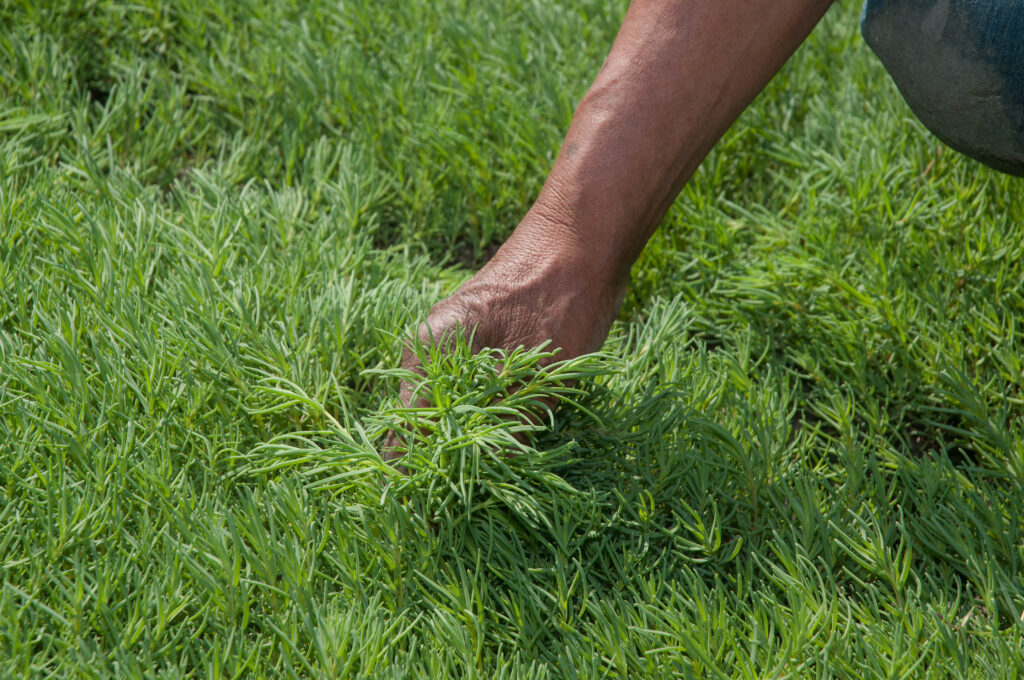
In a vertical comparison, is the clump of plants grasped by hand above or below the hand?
below

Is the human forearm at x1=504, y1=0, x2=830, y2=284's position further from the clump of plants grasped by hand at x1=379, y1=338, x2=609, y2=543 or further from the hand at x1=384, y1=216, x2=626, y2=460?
the clump of plants grasped by hand at x1=379, y1=338, x2=609, y2=543

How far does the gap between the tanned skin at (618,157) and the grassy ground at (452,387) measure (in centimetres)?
13

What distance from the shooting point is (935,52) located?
1700 mm

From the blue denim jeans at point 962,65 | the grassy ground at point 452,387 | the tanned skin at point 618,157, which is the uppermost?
the blue denim jeans at point 962,65

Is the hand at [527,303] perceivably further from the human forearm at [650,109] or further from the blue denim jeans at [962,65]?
the blue denim jeans at [962,65]

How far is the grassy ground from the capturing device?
1.53 meters

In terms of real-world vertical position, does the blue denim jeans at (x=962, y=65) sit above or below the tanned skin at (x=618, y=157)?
above

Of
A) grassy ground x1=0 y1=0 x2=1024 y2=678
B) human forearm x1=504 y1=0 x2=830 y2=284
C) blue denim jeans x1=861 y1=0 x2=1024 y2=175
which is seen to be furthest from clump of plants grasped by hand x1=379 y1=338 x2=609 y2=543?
blue denim jeans x1=861 y1=0 x2=1024 y2=175

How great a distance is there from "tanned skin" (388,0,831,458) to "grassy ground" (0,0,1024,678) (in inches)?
5.0

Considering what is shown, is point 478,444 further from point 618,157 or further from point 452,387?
point 618,157

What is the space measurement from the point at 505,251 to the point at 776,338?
830mm

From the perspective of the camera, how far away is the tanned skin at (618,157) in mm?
1729

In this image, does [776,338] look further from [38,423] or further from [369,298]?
[38,423]

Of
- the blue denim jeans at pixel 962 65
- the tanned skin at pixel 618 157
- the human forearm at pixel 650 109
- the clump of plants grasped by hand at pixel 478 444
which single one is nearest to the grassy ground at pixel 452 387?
the clump of plants grasped by hand at pixel 478 444
